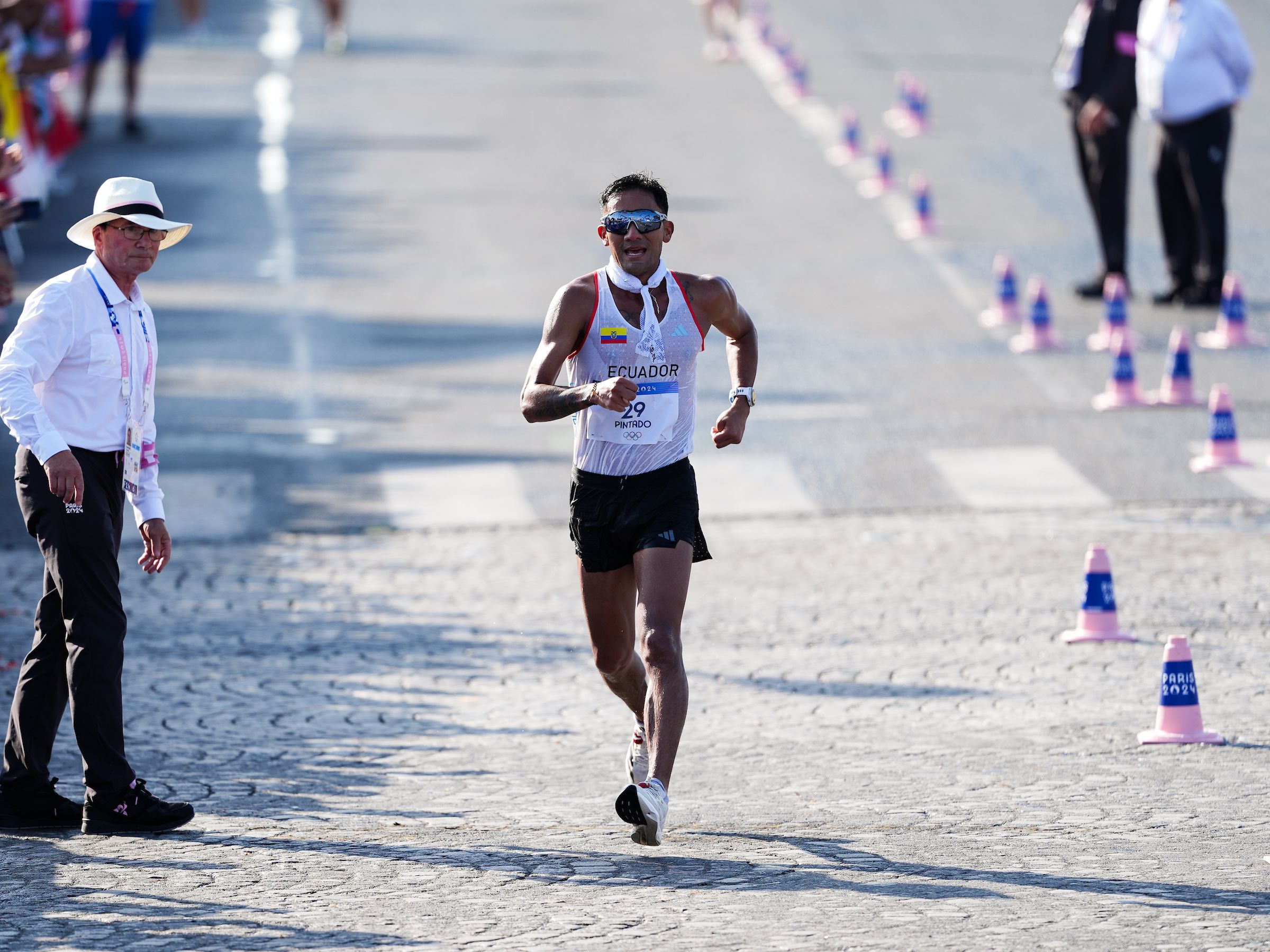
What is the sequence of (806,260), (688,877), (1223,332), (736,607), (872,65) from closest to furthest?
(688,877), (736,607), (1223,332), (806,260), (872,65)

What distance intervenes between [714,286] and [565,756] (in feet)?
6.49

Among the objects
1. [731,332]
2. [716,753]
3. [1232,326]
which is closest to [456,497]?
[716,753]

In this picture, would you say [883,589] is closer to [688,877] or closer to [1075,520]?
[1075,520]

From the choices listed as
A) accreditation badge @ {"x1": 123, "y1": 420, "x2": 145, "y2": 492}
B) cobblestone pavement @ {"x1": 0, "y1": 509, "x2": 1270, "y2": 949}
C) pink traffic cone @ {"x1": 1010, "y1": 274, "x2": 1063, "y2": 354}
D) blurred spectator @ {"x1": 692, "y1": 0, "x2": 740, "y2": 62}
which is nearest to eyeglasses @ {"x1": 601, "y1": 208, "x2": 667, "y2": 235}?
accreditation badge @ {"x1": 123, "y1": 420, "x2": 145, "y2": 492}

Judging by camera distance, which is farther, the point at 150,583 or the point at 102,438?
the point at 150,583

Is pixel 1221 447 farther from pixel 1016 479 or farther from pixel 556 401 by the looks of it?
pixel 556 401

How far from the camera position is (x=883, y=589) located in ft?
35.7

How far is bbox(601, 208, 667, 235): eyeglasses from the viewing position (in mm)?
7160

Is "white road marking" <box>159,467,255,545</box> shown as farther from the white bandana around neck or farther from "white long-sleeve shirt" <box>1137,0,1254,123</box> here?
"white long-sleeve shirt" <box>1137,0,1254,123</box>

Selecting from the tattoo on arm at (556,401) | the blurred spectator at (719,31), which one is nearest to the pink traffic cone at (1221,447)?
the tattoo on arm at (556,401)

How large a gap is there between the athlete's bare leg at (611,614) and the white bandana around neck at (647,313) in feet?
2.40

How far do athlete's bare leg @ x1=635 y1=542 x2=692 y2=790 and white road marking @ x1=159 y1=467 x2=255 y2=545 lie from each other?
5665mm

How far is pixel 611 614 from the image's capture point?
7.38 metres

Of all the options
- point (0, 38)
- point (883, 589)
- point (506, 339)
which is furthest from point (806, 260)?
point (883, 589)
